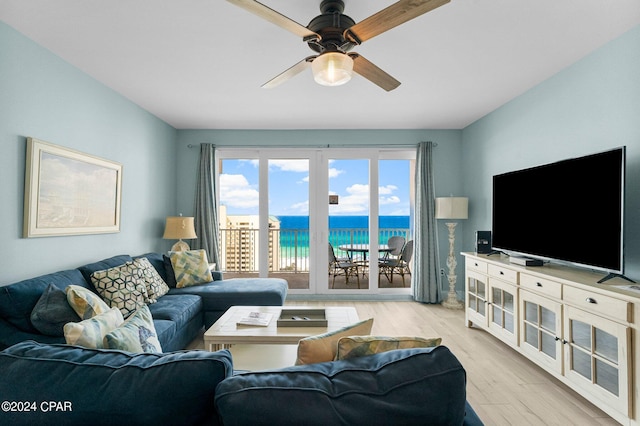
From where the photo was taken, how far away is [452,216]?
4660 millimetres

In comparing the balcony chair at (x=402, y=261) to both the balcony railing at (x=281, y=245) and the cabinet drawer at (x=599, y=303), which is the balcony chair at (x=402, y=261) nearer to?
the balcony railing at (x=281, y=245)

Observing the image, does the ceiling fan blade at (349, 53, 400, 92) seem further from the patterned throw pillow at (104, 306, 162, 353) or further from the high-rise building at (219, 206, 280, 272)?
the high-rise building at (219, 206, 280, 272)

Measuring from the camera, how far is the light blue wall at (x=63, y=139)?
2.43 meters

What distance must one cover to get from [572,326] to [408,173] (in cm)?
355

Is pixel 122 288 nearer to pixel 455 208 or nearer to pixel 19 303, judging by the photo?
pixel 19 303

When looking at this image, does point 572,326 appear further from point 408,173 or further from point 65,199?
point 65,199

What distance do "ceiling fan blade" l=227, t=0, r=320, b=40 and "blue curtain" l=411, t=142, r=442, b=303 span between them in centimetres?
348

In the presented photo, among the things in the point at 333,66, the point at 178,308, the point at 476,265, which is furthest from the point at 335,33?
the point at 476,265

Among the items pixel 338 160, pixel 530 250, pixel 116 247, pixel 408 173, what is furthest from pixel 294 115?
pixel 530 250

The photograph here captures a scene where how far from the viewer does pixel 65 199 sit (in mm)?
2922

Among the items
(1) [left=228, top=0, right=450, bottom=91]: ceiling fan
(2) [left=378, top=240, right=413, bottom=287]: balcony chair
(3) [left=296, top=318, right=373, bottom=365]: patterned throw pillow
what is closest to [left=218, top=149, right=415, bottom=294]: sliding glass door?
(2) [left=378, top=240, right=413, bottom=287]: balcony chair

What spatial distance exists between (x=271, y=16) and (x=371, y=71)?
2.81ft

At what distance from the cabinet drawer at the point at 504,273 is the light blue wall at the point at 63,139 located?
3987 mm

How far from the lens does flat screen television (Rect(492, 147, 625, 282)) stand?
2.29 meters
